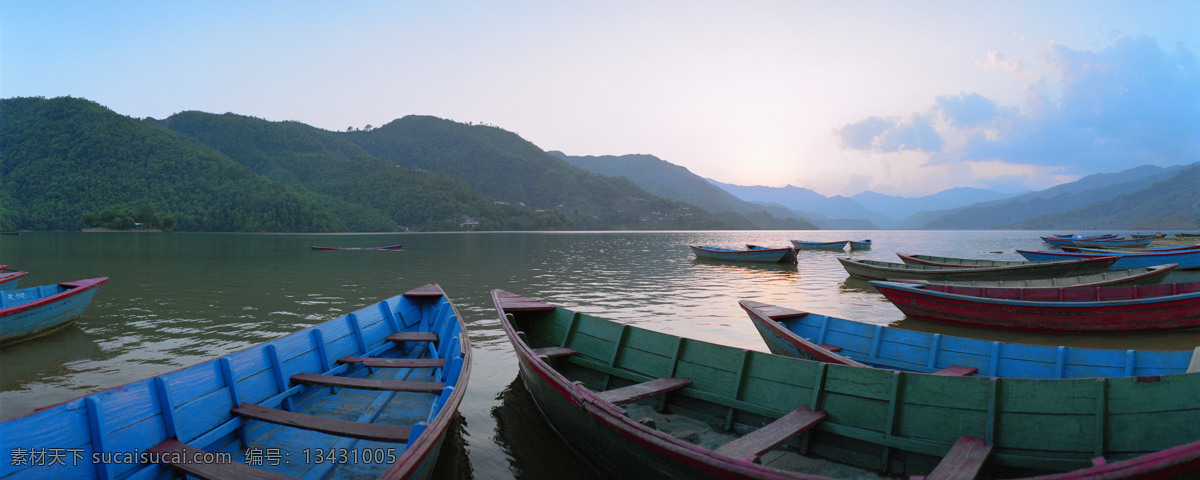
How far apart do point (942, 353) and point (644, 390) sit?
4.96m

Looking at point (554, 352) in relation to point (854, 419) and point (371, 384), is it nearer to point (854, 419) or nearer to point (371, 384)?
point (371, 384)

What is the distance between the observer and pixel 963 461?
14.5 ft

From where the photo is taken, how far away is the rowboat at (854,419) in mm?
4316

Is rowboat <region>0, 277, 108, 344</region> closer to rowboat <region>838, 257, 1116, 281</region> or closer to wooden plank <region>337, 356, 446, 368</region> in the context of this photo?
wooden plank <region>337, 356, 446, 368</region>

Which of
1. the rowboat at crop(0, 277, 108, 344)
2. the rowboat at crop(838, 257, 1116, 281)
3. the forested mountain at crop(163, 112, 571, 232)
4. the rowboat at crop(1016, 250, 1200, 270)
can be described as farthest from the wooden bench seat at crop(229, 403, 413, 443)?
the forested mountain at crop(163, 112, 571, 232)

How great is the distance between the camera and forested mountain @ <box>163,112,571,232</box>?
15662 centimetres

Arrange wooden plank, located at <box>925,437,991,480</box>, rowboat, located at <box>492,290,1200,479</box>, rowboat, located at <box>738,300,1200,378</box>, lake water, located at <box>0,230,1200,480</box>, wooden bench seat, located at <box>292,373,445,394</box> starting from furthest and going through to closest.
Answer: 1. lake water, located at <box>0,230,1200,480</box>
2. rowboat, located at <box>738,300,1200,378</box>
3. wooden bench seat, located at <box>292,373,445,394</box>
4. rowboat, located at <box>492,290,1200,479</box>
5. wooden plank, located at <box>925,437,991,480</box>

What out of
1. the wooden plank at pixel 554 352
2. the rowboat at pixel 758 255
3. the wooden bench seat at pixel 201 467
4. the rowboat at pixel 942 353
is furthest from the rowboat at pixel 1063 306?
the rowboat at pixel 758 255

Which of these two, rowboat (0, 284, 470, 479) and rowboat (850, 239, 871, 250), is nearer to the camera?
rowboat (0, 284, 470, 479)

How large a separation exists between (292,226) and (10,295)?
414 feet

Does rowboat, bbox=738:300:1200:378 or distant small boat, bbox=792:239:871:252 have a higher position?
distant small boat, bbox=792:239:871:252

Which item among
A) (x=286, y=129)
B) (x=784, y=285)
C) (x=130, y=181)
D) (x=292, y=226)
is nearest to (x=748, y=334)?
(x=784, y=285)

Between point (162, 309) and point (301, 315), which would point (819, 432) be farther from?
point (162, 309)

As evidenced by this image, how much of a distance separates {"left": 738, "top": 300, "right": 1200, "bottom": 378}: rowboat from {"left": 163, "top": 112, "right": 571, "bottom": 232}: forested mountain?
148m
